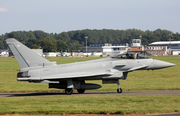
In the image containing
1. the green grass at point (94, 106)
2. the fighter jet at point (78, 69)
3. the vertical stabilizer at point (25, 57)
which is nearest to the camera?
the green grass at point (94, 106)

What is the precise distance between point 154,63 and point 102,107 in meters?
7.66

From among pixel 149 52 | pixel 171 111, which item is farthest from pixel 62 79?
pixel 149 52

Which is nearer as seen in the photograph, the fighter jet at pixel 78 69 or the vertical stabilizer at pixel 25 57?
the fighter jet at pixel 78 69

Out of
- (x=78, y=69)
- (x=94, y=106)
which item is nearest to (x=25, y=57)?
(x=78, y=69)

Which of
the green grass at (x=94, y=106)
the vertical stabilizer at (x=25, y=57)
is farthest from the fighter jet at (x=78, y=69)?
the green grass at (x=94, y=106)

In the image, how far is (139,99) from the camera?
15.6 m

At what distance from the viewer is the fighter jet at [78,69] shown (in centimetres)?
1897

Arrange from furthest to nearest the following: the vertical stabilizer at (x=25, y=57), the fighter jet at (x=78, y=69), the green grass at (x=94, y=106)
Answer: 1. the vertical stabilizer at (x=25, y=57)
2. the fighter jet at (x=78, y=69)
3. the green grass at (x=94, y=106)

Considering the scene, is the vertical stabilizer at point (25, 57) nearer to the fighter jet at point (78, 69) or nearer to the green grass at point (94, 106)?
the fighter jet at point (78, 69)

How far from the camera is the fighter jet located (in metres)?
19.0

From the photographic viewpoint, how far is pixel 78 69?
19.2 m

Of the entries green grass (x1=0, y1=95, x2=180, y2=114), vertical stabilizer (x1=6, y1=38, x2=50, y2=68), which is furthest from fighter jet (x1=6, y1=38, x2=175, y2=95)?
green grass (x1=0, y1=95, x2=180, y2=114)

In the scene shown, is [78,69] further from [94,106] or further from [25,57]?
[94,106]

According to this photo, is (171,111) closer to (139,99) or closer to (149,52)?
(139,99)
